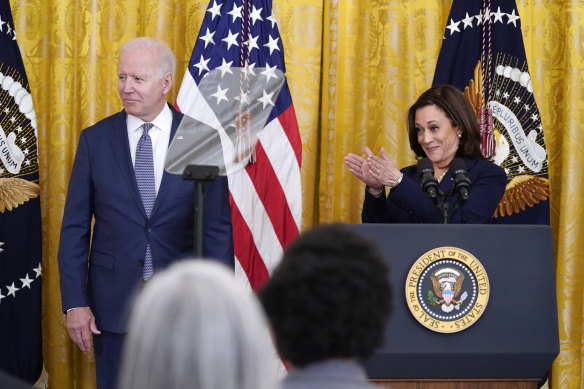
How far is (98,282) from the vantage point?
3.10m

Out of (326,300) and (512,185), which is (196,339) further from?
(512,185)

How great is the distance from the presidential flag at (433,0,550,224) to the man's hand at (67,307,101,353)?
2073mm

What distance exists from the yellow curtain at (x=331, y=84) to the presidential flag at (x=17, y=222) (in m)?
0.23

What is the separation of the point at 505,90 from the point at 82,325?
238cm

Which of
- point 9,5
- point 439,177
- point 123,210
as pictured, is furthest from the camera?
point 9,5

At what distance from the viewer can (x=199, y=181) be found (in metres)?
2.44

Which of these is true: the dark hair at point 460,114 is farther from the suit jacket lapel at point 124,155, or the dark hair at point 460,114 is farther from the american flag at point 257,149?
the suit jacket lapel at point 124,155

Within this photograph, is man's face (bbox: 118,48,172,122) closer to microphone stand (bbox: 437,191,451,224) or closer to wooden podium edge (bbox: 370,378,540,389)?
microphone stand (bbox: 437,191,451,224)

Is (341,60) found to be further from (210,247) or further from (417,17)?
(210,247)

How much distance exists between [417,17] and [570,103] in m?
0.93

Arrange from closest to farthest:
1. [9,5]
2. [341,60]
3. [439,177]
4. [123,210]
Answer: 1. [123,210]
2. [439,177]
3. [9,5]
4. [341,60]

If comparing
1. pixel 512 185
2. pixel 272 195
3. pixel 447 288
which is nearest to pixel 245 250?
pixel 272 195

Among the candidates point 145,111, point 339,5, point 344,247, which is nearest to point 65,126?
point 145,111

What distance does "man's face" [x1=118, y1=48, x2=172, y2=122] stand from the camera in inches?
124
